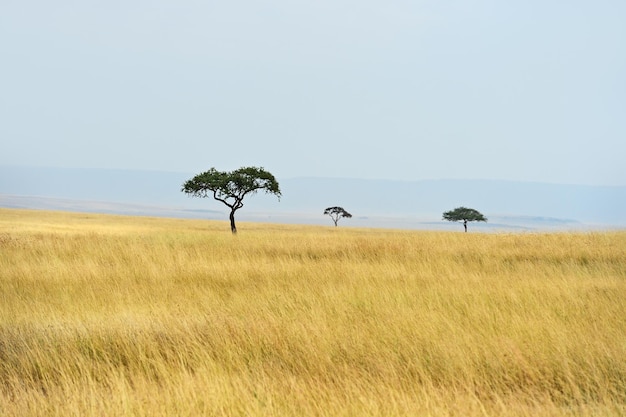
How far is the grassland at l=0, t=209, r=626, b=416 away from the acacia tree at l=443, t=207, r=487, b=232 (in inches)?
2908

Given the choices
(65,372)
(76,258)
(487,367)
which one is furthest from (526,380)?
(76,258)

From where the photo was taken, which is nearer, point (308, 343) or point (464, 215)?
point (308, 343)

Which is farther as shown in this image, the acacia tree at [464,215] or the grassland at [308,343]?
the acacia tree at [464,215]

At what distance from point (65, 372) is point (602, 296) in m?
8.99

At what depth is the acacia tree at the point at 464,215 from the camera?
283 ft

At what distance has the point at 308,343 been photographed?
7012 mm

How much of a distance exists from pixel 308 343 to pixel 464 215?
83054 mm

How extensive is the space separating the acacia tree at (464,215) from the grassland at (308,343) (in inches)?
2908

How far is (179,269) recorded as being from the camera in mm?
14383

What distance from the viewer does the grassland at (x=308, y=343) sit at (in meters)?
5.37

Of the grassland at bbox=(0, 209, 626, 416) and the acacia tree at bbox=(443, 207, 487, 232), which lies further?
the acacia tree at bbox=(443, 207, 487, 232)

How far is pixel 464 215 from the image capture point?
87000 mm

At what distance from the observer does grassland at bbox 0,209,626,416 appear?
17.6 ft

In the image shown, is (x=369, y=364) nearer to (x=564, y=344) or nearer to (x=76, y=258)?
(x=564, y=344)
